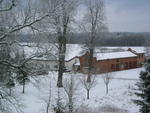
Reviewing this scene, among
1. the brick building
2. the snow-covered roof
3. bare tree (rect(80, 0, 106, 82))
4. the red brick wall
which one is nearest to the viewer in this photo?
bare tree (rect(80, 0, 106, 82))

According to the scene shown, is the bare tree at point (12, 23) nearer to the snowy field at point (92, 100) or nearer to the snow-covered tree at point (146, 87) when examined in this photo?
the snowy field at point (92, 100)

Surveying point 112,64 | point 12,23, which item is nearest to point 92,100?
point 12,23

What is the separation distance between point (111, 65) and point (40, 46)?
30.2 m

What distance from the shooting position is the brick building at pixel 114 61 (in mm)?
32963

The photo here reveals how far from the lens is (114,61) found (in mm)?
37375

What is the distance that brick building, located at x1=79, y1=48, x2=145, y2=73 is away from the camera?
3296 centimetres

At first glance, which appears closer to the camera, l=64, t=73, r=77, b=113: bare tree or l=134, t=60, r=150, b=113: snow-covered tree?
l=64, t=73, r=77, b=113: bare tree

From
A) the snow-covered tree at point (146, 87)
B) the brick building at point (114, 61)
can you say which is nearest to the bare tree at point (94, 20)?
the brick building at point (114, 61)

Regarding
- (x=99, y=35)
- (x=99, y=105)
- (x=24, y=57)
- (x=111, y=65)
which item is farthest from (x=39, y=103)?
(x=111, y=65)

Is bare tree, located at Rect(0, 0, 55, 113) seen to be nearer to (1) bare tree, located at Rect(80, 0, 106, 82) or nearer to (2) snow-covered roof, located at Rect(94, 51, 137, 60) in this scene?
(1) bare tree, located at Rect(80, 0, 106, 82)

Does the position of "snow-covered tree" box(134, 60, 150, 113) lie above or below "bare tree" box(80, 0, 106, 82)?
below

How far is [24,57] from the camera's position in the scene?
26.5 ft

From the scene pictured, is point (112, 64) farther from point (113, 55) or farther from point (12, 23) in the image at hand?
point (12, 23)

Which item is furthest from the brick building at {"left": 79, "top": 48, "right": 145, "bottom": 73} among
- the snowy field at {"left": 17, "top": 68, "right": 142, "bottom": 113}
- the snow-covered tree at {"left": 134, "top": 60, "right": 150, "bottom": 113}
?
the snow-covered tree at {"left": 134, "top": 60, "right": 150, "bottom": 113}
